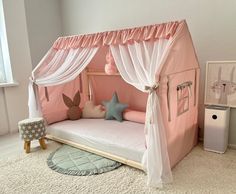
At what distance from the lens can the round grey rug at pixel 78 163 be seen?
8.30 ft

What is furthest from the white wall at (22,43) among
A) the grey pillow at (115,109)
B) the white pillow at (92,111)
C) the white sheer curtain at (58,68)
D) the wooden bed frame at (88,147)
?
the grey pillow at (115,109)

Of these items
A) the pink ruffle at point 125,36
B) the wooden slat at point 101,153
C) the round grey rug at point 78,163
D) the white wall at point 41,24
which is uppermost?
the white wall at point 41,24

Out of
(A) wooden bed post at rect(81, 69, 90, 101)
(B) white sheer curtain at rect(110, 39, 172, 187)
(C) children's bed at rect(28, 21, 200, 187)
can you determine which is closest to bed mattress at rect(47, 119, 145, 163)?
(C) children's bed at rect(28, 21, 200, 187)

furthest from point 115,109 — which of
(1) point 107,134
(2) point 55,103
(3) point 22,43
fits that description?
(3) point 22,43

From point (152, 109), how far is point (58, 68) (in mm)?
1795

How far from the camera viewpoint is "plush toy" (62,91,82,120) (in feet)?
12.2

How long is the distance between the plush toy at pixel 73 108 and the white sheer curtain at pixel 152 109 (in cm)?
161

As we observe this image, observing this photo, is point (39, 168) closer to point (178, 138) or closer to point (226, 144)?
point (178, 138)

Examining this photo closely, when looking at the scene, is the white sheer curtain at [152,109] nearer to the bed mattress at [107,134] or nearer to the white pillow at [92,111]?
the bed mattress at [107,134]

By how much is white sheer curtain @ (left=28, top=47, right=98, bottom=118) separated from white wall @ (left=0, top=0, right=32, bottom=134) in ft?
2.48

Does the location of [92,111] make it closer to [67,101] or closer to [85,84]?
[67,101]

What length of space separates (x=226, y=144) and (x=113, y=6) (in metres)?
2.78

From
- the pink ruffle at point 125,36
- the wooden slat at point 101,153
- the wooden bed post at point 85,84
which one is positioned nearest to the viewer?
the pink ruffle at point 125,36

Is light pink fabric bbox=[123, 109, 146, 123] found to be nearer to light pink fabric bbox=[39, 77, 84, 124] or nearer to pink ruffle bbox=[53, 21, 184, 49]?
light pink fabric bbox=[39, 77, 84, 124]
